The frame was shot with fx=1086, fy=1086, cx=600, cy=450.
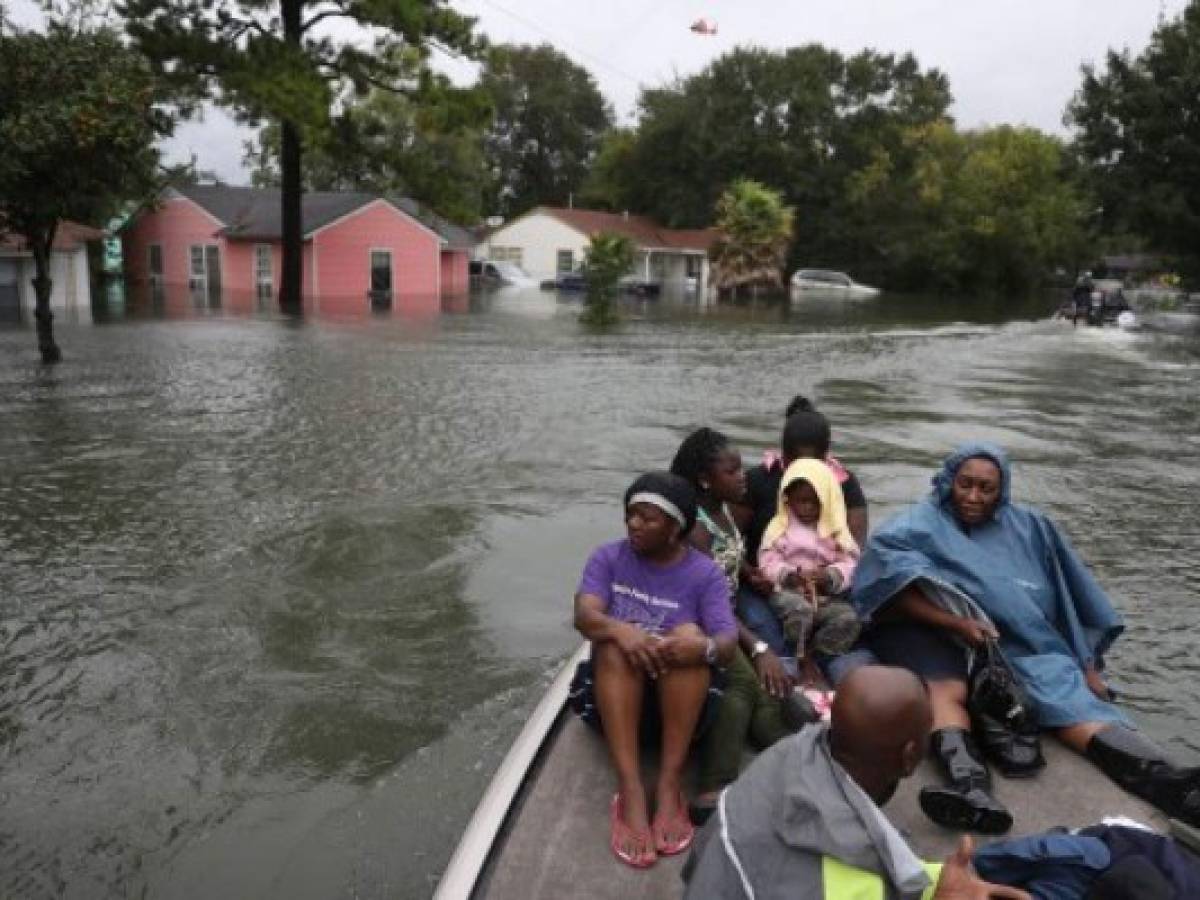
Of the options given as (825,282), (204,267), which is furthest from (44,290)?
(825,282)

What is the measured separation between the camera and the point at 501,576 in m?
8.17

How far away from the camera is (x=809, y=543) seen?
17.8 ft

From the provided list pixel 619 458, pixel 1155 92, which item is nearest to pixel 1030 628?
pixel 619 458

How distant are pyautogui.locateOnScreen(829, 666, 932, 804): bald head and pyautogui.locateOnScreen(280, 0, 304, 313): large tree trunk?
3011 centimetres

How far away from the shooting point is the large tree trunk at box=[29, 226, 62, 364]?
16500mm

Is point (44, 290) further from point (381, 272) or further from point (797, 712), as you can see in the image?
point (381, 272)

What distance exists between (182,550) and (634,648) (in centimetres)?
560

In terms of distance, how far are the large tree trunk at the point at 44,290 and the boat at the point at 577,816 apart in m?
15.2

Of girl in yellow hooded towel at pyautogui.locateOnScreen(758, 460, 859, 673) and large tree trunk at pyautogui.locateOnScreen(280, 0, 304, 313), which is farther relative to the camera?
large tree trunk at pyautogui.locateOnScreen(280, 0, 304, 313)

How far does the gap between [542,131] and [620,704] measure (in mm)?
79285

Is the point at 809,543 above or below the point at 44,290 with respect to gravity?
below

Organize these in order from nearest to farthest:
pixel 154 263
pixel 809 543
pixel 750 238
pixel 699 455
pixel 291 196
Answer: pixel 699 455
pixel 809 543
pixel 291 196
pixel 154 263
pixel 750 238

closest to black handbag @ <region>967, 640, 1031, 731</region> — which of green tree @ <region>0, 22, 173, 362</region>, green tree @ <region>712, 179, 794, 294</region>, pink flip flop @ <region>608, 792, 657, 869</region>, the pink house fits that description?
pink flip flop @ <region>608, 792, 657, 869</region>

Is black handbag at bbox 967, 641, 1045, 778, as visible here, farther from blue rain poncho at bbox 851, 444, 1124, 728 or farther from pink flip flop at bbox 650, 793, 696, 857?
pink flip flop at bbox 650, 793, 696, 857
